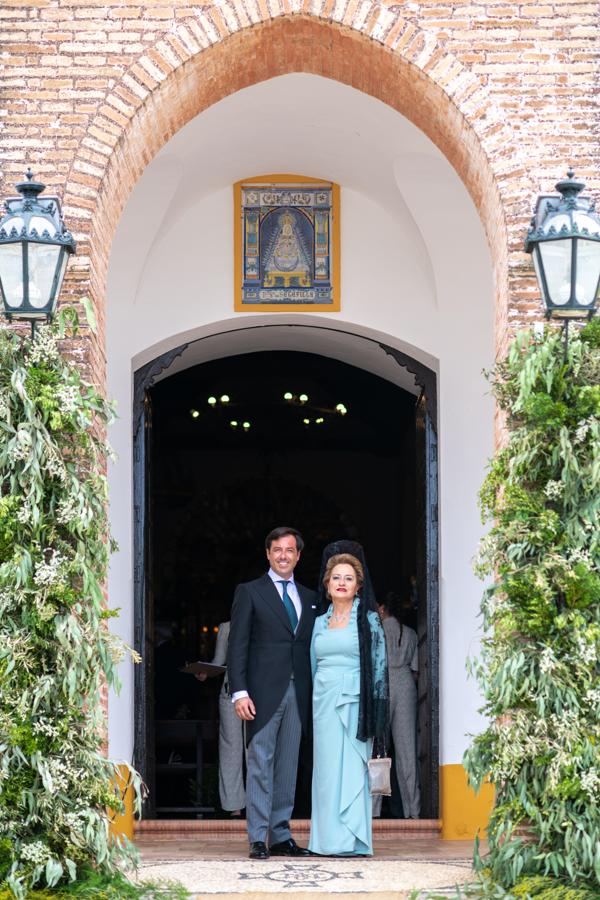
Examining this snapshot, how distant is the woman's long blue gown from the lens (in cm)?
632

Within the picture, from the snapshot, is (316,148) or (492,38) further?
(316,148)

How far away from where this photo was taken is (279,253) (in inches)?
322

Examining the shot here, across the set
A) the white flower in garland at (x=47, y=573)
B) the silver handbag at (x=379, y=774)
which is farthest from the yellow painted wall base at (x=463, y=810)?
the white flower in garland at (x=47, y=573)

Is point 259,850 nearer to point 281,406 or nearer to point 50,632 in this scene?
point 50,632

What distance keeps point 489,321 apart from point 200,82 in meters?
2.79

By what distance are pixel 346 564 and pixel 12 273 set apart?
2.24 metres

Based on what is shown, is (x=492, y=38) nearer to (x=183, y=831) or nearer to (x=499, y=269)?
(x=499, y=269)

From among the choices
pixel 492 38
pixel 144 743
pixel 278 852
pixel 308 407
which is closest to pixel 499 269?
pixel 492 38

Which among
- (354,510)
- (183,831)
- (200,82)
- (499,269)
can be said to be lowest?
(183,831)

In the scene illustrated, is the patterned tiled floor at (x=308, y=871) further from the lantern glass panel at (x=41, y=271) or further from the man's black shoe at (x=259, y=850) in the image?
the lantern glass panel at (x=41, y=271)

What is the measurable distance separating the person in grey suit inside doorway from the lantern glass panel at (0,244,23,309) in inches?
79.7

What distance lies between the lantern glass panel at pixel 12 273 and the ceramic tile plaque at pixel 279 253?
3090 millimetres

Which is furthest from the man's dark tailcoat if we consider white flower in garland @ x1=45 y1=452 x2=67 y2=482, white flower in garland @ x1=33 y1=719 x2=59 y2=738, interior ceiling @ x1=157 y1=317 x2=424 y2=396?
interior ceiling @ x1=157 y1=317 x2=424 y2=396

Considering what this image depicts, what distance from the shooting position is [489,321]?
8.16m
